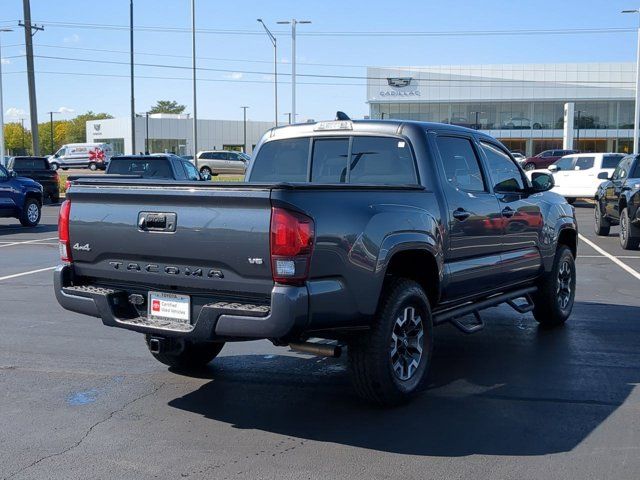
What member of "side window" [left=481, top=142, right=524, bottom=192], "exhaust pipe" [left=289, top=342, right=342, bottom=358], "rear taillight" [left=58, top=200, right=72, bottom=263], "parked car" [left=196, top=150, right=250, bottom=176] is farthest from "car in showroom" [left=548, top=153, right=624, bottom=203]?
"parked car" [left=196, top=150, right=250, bottom=176]

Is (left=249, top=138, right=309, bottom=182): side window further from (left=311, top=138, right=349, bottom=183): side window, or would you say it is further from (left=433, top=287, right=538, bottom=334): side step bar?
(left=433, top=287, right=538, bottom=334): side step bar

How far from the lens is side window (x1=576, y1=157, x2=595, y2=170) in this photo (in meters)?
27.4

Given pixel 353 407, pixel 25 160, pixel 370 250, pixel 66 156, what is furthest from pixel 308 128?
pixel 66 156

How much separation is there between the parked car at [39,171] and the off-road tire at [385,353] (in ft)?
81.6

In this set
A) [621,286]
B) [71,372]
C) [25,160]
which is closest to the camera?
[71,372]

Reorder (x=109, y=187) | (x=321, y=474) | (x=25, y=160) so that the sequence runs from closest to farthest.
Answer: (x=321, y=474) → (x=109, y=187) → (x=25, y=160)

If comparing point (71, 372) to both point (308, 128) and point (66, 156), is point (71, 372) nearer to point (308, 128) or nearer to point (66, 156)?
point (308, 128)

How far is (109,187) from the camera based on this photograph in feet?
17.9

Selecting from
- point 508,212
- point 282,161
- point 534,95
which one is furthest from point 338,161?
point 534,95

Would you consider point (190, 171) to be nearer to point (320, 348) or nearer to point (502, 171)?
point (502, 171)

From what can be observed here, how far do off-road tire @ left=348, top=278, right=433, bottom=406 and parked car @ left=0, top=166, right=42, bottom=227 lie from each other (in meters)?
16.7

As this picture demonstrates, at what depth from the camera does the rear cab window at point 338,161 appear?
633 centimetres

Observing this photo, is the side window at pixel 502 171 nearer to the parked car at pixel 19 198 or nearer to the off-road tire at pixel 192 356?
the off-road tire at pixel 192 356

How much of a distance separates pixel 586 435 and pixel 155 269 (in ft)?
9.92
